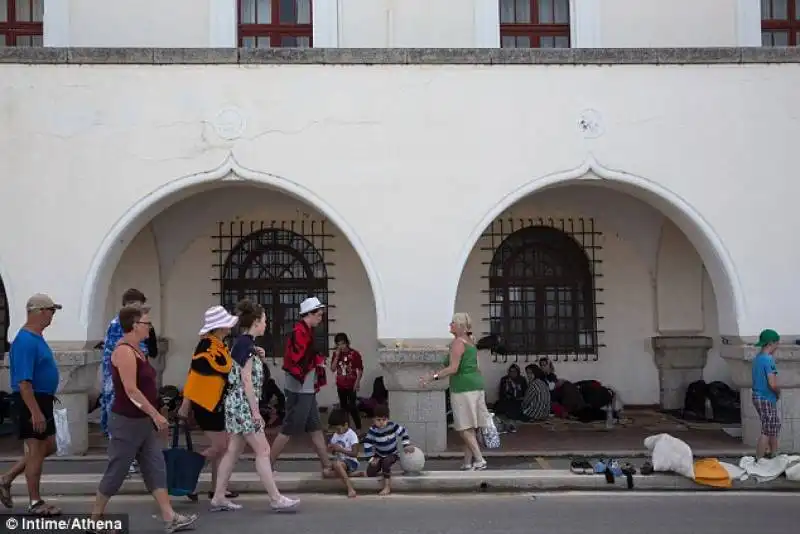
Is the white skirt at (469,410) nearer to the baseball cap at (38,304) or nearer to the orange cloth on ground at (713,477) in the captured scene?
the orange cloth on ground at (713,477)

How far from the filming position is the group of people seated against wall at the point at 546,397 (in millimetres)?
12117

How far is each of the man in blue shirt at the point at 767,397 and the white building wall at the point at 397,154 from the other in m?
1.21

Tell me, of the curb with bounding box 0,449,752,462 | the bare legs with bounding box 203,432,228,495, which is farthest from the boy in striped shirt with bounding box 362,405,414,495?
the curb with bounding box 0,449,752,462

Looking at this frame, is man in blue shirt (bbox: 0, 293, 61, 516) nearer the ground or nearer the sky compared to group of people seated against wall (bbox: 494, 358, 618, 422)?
nearer the sky

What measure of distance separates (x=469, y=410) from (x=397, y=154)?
3.05m

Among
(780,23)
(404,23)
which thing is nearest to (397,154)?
(404,23)

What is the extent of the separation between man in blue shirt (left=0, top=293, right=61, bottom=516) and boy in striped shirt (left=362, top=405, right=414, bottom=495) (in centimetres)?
271

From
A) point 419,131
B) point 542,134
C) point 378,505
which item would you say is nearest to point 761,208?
point 542,134

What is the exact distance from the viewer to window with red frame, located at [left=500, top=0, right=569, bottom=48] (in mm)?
12000

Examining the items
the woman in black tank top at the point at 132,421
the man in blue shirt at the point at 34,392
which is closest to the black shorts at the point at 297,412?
the woman in black tank top at the point at 132,421

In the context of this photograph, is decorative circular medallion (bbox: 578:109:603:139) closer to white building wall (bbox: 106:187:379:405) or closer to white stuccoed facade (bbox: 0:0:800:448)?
white stuccoed facade (bbox: 0:0:800:448)

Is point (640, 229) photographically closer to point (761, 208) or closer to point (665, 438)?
point (761, 208)

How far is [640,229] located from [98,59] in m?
7.62

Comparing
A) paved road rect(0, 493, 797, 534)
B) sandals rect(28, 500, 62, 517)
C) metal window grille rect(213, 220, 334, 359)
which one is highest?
metal window grille rect(213, 220, 334, 359)
